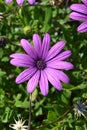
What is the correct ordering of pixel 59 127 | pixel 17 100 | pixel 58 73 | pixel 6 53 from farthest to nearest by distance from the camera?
pixel 6 53, pixel 17 100, pixel 59 127, pixel 58 73

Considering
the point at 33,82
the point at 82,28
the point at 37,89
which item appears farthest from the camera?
the point at 37,89

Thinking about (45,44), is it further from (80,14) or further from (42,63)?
(80,14)

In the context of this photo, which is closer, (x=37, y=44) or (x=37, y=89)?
(x=37, y=44)

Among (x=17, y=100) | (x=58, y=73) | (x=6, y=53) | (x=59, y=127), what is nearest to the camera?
(x=58, y=73)

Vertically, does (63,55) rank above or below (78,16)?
below

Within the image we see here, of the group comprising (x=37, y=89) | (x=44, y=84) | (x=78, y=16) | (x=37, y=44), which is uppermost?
(x=78, y=16)

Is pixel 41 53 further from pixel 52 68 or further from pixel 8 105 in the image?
pixel 8 105

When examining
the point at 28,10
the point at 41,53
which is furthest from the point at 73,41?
the point at 41,53

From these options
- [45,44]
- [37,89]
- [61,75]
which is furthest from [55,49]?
[37,89]
